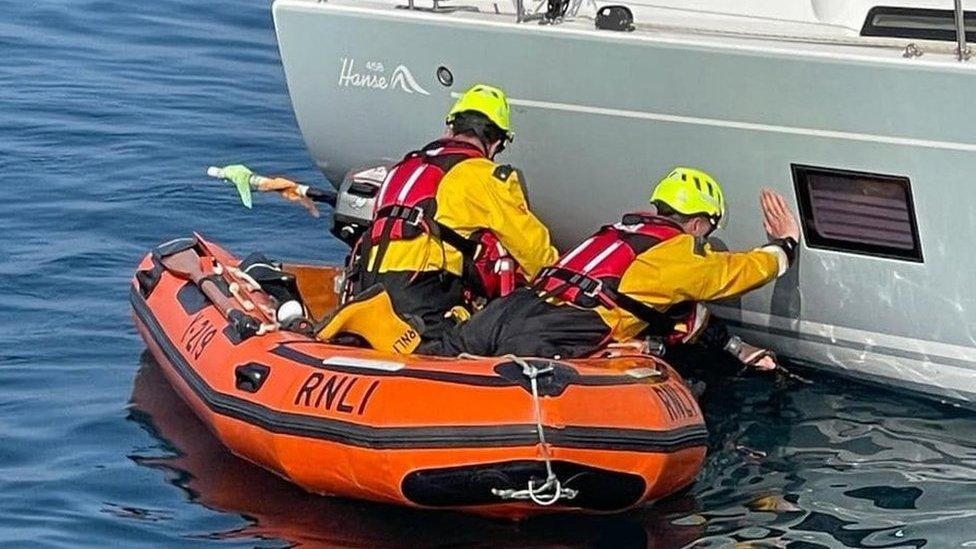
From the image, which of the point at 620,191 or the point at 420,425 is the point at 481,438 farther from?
the point at 620,191

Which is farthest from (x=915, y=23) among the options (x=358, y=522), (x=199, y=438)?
(x=199, y=438)

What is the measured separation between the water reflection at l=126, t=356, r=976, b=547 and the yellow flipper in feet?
2.12

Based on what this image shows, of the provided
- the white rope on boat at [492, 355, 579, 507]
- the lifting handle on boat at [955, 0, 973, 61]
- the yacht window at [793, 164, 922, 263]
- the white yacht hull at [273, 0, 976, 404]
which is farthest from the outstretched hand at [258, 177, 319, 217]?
the lifting handle on boat at [955, 0, 973, 61]

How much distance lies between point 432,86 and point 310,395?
7.30 ft

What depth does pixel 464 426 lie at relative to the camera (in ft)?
20.8

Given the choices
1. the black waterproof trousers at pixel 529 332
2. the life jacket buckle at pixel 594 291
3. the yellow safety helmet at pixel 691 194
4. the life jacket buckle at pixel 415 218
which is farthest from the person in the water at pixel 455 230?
the yellow safety helmet at pixel 691 194

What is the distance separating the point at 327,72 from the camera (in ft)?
29.0

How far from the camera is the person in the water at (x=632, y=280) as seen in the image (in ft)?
24.0

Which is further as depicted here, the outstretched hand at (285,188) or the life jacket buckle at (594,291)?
the outstretched hand at (285,188)

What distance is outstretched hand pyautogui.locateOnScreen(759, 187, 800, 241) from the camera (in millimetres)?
7559

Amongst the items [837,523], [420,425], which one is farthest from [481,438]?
[837,523]

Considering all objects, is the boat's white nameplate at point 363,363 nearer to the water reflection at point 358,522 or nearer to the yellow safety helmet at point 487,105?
the water reflection at point 358,522

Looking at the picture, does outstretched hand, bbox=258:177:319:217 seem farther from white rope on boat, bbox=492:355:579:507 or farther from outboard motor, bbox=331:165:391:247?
white rope on boat, bbox=492:355:579:507

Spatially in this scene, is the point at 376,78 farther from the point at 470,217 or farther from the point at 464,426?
the point at 464,426
